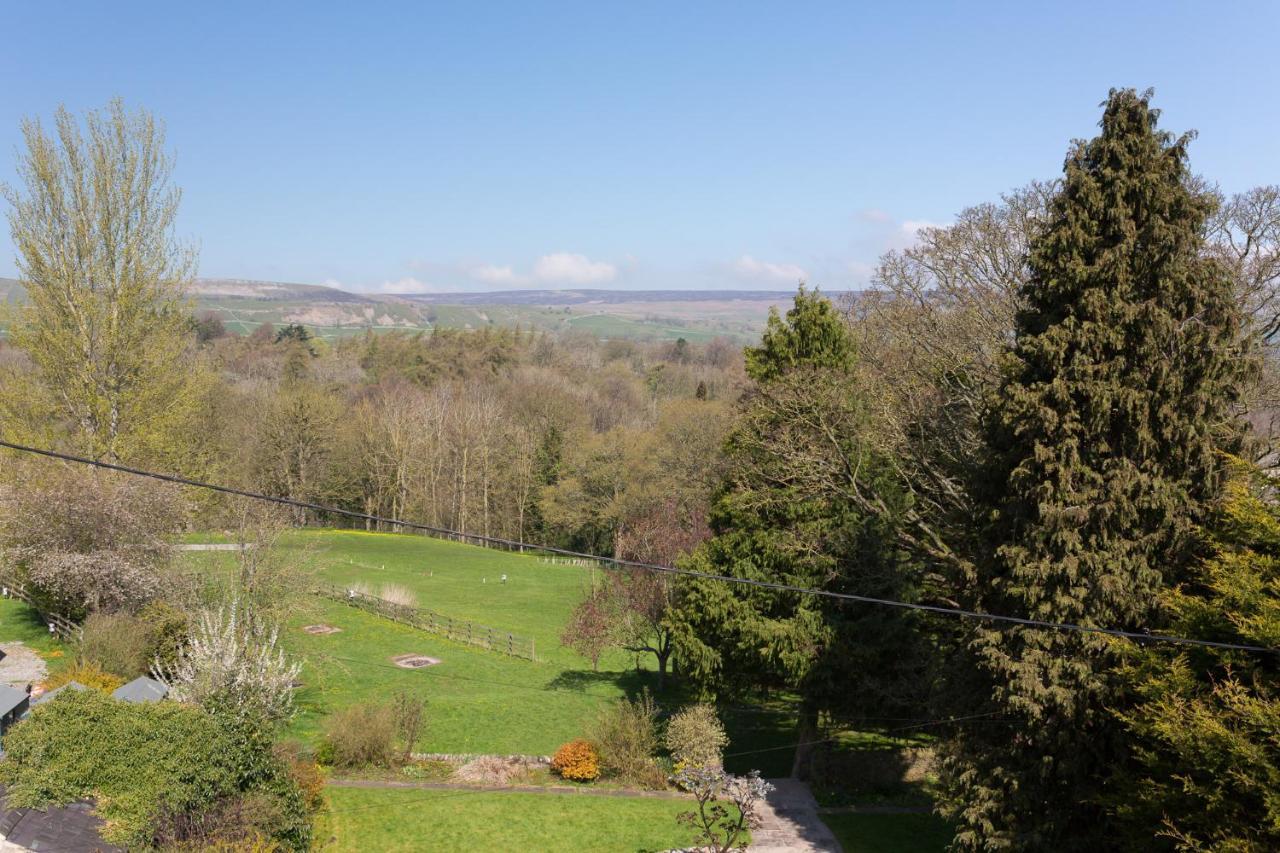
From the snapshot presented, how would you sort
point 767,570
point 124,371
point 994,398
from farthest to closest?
point 124,371
point 767,570
point 994,398

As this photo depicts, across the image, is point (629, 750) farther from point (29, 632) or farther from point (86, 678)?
point (29, 632)

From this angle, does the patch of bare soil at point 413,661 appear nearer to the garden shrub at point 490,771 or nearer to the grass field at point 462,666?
the grass field at point 462,666

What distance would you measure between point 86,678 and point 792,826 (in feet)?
47.5

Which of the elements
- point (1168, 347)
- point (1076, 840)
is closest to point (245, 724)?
point (1076, 840)

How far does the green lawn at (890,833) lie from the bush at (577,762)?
463 cm

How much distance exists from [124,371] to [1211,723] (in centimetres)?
2667

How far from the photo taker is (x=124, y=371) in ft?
83.5

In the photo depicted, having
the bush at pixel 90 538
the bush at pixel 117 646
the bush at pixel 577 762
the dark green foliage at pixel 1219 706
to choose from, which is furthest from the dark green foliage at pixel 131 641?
the dark green foliage at pixel 1219 706

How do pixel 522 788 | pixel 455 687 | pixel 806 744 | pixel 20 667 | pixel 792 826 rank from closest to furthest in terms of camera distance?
pixel 792 826, pixel 522 788, pixel 806 744, pixel 20 667, pixel 455 687

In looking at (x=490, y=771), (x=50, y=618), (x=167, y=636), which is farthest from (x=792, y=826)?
(x=50, y=618)

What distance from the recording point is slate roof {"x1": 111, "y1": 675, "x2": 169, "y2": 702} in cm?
1669

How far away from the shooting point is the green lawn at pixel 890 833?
1559cm

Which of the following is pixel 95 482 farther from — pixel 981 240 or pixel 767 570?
pixel 981 240

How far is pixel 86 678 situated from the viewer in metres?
18.3
